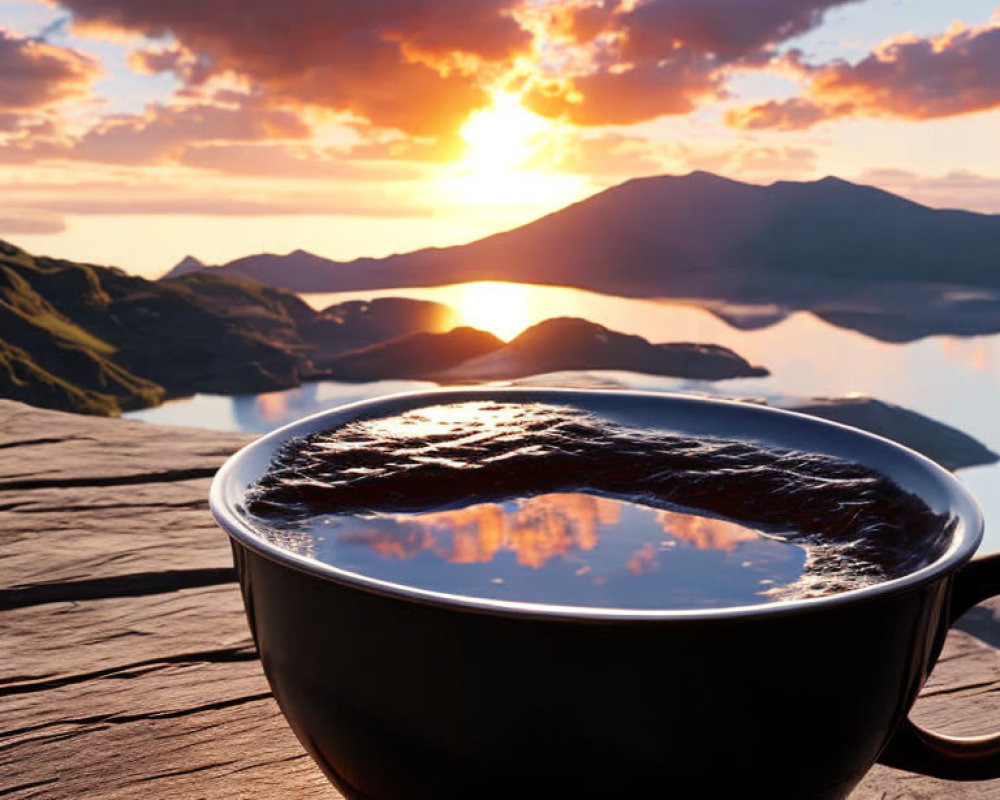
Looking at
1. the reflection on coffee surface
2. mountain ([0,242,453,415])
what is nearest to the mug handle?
the reflection on coffee surface

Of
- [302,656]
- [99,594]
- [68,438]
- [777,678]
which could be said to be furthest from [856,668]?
[68,438]

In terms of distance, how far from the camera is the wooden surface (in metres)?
0.94

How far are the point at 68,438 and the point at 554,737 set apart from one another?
173 centimetres

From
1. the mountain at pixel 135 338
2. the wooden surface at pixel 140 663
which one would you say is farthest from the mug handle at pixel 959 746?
the mountain at pixel 135 338

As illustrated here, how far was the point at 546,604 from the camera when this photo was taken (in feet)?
1.83

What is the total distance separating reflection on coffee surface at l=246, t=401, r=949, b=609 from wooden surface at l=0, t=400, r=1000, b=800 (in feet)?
1.09

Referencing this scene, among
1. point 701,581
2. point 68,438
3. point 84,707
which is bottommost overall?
point 84,707

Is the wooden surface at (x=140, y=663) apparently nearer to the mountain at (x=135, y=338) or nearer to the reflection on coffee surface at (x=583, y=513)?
the reflection on coffee surface at (x=583, y=513)

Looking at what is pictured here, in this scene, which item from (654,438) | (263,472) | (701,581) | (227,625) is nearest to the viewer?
(701,581)

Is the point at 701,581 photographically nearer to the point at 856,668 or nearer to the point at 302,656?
the point at 856,668

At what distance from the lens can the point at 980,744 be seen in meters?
0.70

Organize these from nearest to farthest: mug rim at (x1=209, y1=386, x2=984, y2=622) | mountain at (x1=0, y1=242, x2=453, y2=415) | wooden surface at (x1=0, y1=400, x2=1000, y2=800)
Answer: mug rim at (x1=209, y1=386, x2=984, y2=622)
wooden surface at (x1=0, y1=400, x2=1000, y2=800)
mountain at (x1=0, y1=242, x2=453, y2=415)

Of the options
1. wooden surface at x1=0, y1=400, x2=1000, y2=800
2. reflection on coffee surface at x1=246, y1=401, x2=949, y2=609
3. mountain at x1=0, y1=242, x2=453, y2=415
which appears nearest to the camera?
reflection on coffee surface at x1=246, y1=401, x2=949, y2=609

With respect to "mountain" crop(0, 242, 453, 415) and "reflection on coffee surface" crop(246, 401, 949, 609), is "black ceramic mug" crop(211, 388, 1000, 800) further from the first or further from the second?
"mountain" crop(0, 242, 453, 415)
